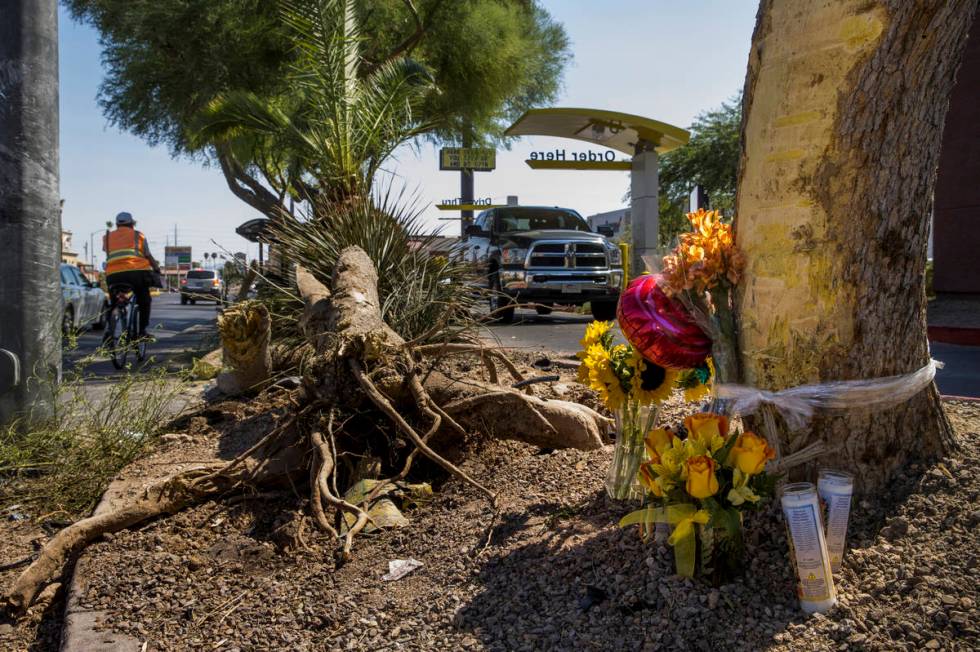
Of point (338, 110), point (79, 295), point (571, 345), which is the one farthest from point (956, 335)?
point (79, 295)

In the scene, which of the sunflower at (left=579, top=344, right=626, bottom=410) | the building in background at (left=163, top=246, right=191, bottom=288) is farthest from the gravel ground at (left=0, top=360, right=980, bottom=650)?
the building in background at (left=163, top=246, right=191, bottom=288)

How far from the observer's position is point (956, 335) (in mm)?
11094

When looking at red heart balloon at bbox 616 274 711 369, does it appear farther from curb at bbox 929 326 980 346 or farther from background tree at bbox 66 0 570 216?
background tree at bbox 66 0 570 216

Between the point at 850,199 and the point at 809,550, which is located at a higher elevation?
the point at 850,199

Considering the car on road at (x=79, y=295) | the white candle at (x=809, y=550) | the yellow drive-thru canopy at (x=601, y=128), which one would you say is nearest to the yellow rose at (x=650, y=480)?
the white candle at (x=809, y=550)

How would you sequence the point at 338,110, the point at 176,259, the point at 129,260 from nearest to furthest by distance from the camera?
the point at 338,110, the point at 129,260, the point at 176,259

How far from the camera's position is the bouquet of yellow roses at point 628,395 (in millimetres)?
3057

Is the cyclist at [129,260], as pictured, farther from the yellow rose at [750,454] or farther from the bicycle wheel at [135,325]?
the yellow rose at [750,454]

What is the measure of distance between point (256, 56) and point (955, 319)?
15.6 meters

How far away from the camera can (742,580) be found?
2.41 metres

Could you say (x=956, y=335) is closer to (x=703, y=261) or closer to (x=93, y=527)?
(x=703, y=261)

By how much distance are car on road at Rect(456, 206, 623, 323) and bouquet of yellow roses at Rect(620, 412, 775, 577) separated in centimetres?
1252

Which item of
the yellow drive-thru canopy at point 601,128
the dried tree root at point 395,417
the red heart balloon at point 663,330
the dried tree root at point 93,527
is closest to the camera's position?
the red heart balloon at point 663,330

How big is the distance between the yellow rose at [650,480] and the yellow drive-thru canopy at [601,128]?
1630 centimetres
